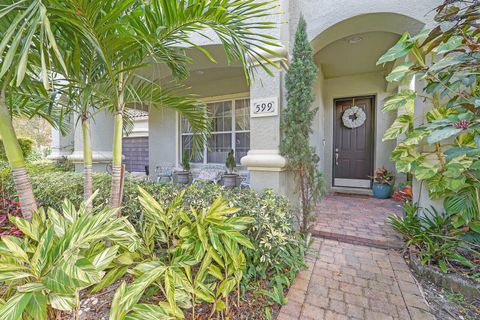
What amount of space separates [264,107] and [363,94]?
385cm

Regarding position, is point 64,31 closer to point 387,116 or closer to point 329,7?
point 329,7

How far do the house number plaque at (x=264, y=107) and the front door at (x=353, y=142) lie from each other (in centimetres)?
379

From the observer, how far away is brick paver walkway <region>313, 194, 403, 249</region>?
2912mm

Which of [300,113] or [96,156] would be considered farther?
[96,156]

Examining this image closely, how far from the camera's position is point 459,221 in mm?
2328

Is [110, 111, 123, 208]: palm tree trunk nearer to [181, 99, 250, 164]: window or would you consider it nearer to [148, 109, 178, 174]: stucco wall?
[181, 99, 250, 164]: window

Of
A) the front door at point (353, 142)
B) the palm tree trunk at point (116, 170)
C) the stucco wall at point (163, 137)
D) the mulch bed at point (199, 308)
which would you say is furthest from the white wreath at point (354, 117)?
the palm tree trunk at point (116, 170)

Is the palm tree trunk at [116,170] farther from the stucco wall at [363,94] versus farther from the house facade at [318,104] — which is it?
the stucco wall at [363,94]

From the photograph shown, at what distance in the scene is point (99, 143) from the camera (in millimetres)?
4672

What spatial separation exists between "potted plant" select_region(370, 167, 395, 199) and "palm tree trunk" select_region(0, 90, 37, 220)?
19.3 ft

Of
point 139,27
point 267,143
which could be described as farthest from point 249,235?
point 139,27

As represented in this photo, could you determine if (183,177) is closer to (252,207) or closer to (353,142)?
(252,207)

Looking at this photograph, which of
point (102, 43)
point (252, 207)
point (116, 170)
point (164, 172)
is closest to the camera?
point (102, 43)

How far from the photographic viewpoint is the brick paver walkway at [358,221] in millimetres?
2912
